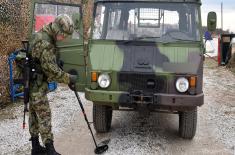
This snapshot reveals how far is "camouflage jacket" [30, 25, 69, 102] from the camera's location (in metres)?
5.23

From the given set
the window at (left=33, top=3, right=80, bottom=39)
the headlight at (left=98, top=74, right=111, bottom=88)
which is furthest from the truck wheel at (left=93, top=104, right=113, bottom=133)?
the window at (left=33, top=3, right=80, bottom=39)

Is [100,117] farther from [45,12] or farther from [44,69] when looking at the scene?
[45,12]

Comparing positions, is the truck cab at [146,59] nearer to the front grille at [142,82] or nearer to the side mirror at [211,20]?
the front grille at [142,82]

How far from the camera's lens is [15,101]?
914 cm

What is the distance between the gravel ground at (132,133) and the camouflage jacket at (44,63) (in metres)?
1.10

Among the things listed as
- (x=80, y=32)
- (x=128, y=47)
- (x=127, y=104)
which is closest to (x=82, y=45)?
(x=80, y=32)

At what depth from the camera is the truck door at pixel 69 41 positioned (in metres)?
7.38

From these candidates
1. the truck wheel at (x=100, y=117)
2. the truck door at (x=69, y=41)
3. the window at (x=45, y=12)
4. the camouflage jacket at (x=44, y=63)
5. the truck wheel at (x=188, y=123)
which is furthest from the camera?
the window at (x=45, y=12)

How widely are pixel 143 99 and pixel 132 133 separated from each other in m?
1.13

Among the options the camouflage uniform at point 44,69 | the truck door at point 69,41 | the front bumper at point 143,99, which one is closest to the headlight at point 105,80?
the front bumper at point 143,99

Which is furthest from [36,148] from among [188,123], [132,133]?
[188,123]

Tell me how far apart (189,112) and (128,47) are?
1.33m

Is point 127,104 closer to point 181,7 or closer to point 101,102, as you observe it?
point 101,102

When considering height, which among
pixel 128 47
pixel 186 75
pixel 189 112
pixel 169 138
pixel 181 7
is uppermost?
pixel 181 7
